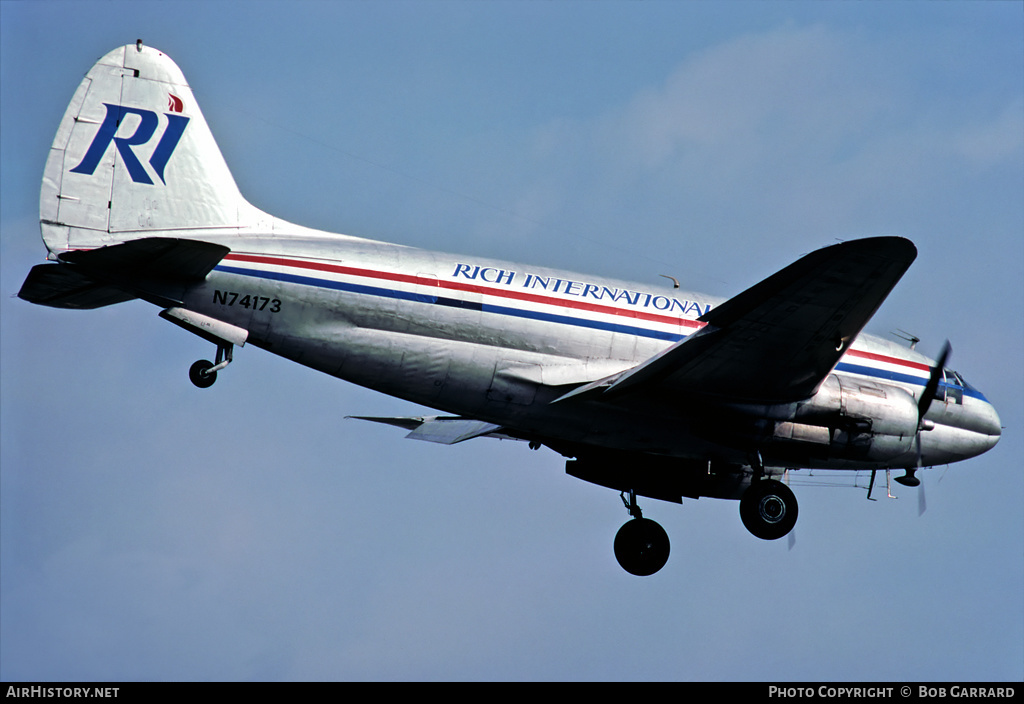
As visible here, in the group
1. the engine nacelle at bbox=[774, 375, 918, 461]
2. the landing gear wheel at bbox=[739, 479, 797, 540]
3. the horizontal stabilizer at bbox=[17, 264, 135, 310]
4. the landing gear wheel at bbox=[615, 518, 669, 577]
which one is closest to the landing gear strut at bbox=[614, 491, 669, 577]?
the landing gear wheel at bbox=[615, 518, 669, 577]

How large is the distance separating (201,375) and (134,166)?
4931 mm

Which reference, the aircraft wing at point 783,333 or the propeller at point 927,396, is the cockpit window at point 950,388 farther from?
the aircraft wing at point 783,333

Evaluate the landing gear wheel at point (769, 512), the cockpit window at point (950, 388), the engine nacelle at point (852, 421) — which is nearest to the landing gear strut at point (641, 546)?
the landing gear wheel at point (769, 512)

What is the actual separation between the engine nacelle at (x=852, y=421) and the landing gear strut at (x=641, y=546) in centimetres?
473

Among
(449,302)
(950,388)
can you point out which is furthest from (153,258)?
(950,388)

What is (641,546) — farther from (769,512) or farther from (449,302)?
(449,302)

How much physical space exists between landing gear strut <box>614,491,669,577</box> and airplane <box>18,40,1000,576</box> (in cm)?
277

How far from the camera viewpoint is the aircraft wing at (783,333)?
2402cm

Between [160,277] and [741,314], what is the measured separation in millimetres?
10916

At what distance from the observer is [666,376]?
2652cm
